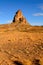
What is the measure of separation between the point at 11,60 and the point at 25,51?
2.16m

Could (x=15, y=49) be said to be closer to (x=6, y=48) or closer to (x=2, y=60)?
(x=6, y=48)

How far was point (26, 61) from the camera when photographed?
1342cm

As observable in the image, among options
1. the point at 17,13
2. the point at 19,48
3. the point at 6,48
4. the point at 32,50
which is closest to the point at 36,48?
the point at 32,50

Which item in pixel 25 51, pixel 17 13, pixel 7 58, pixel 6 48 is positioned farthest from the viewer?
pixel 17 13

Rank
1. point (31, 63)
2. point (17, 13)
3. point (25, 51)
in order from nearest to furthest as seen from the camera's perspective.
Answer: point (31, 63)
point (25, 51)
point (17, 13)

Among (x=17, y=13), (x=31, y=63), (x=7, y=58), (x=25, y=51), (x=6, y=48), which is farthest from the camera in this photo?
(x=17, y=13)

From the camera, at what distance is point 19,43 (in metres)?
17.9

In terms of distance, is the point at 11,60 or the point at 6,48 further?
the point at 6,48

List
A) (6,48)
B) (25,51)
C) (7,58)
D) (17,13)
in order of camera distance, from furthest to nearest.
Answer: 1. (17,13)
2. (6,48)
3. (25,51)
4. (7,58)

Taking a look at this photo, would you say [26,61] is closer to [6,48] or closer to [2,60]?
[2,60]

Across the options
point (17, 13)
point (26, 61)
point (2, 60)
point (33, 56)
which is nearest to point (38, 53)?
point (33, 56)

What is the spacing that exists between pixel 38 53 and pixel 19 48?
7.58ft

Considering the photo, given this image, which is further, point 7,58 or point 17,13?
point 17,13

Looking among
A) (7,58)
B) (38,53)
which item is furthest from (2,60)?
(38,53)
